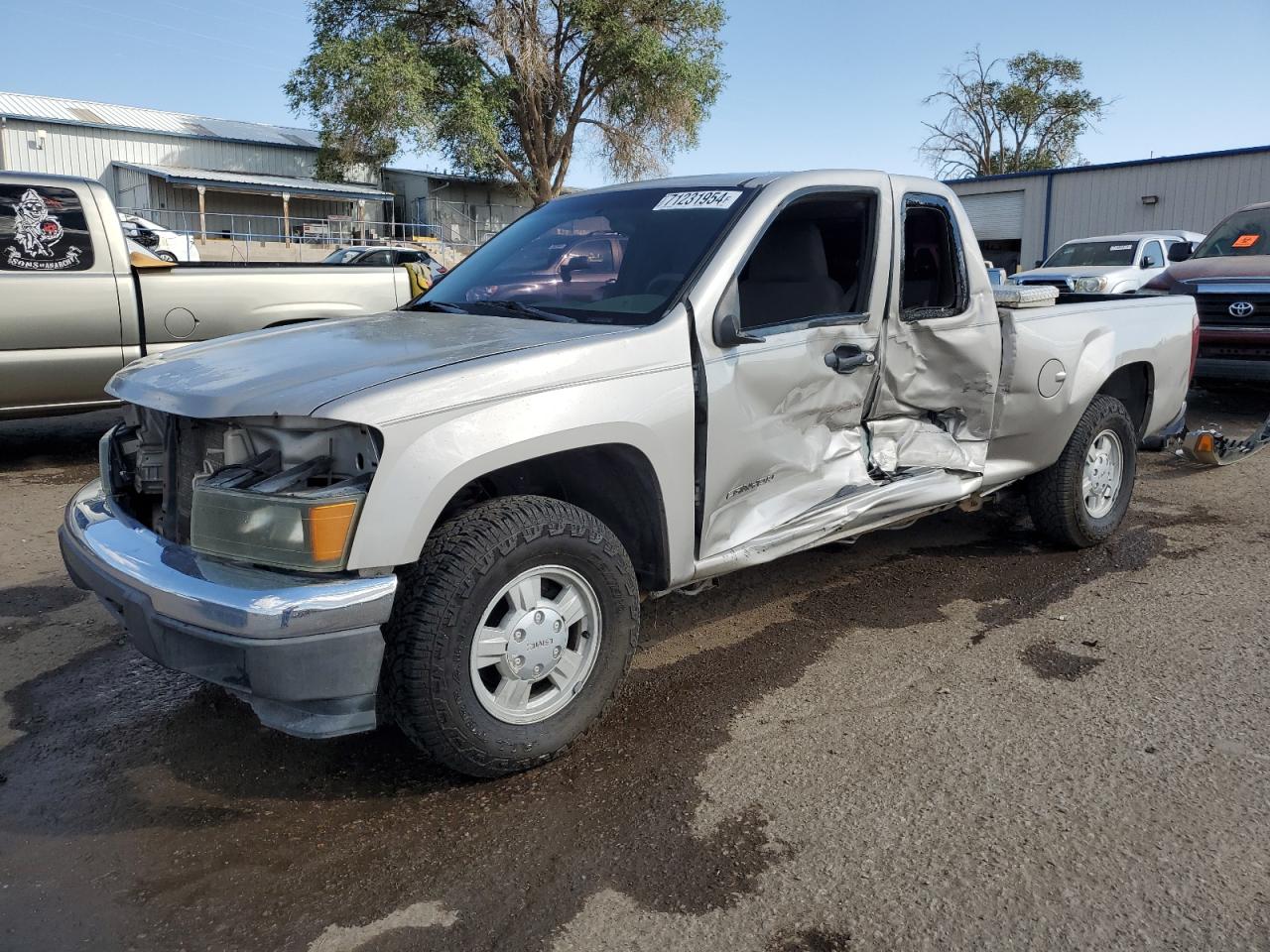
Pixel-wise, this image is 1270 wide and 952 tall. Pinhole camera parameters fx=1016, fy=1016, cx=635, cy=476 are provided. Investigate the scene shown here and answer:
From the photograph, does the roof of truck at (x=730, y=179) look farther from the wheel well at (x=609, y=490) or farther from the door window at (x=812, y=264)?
the wheel well at (x=609, y=490)

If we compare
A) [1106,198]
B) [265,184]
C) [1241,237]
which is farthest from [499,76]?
[1241,237]

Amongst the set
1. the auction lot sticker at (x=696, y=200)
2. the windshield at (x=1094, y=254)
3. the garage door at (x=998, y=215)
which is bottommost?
the auction lot sticker at (x=696, y=200)

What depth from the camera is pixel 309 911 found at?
8.05 feet

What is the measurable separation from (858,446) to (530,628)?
177cm

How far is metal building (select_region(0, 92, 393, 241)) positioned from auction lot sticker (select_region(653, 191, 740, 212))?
33.5 metres

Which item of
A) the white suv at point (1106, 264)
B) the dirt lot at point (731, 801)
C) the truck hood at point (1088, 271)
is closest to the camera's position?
the dirt lot at point (731, 801)

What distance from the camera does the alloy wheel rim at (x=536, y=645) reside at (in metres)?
2.90

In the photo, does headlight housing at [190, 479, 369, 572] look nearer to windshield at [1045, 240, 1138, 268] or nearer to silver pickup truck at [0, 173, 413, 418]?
silver pickup truck at [0, 173, 413, 418]

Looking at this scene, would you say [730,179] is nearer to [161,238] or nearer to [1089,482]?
[1089,482]

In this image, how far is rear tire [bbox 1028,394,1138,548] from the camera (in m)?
5.05

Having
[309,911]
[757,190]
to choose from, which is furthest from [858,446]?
[309,911]

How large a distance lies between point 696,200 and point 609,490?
1.27 meters

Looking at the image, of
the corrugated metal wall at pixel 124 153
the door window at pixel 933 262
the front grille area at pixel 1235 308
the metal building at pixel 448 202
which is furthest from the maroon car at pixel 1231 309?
the corrugated metal wall at pixel 124 153

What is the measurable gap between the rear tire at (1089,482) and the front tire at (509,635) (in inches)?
112
